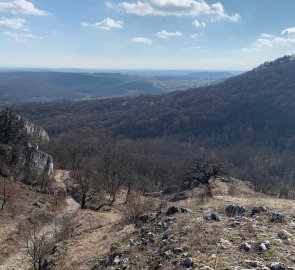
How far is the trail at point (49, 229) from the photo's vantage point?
43316 millimetres

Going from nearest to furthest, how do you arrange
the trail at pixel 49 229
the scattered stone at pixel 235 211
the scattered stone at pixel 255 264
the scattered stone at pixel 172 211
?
the scattered stone at pixel 255 264 < the scattered stone at pixel 235 211 < the scattered stone at pixel 172 211 < the trail at pixel 49 229

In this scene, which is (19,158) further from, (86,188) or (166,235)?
(166,235)

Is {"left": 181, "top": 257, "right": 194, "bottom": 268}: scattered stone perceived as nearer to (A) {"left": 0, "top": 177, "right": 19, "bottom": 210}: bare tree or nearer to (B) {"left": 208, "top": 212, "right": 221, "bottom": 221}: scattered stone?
(B) {"left": 208, "top": 212, "right": 221, "bottom": 221}: scattered stone

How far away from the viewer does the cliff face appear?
3388 inches

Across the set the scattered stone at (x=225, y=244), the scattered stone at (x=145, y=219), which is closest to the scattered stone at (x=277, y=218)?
the scattered stone at (x=225, y=244)

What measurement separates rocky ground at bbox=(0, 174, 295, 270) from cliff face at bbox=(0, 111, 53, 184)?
40096 mm

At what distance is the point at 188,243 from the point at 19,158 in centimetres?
6634

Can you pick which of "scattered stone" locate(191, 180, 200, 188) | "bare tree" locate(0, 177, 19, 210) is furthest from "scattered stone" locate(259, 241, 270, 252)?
"scattered stone" locate(191, 180, 200, 188)

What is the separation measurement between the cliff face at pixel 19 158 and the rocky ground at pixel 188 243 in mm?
40096

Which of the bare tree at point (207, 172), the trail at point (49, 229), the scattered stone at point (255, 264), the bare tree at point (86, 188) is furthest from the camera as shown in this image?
the bare tree at point (86, 188)

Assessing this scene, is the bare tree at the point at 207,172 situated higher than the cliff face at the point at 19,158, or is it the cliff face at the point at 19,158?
the bare tree at the point at 207,172

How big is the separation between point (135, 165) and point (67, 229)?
99.7 meters

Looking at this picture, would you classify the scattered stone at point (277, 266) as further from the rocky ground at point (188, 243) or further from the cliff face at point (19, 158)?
the cliff face at point (19, 158)

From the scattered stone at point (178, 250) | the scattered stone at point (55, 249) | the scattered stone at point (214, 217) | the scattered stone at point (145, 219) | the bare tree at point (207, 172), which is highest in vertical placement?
the scattered stone at point (178, 250)
